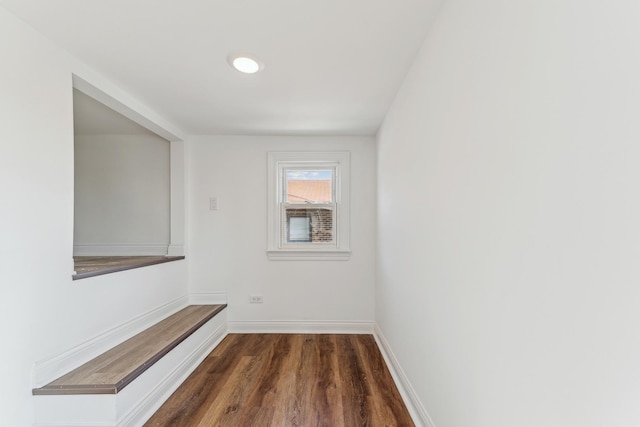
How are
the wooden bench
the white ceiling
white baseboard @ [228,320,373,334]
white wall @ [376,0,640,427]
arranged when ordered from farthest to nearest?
white baseboard @ [228,320,373,334] < the wooden bench < the white ceiling < white wall @ [376,0,640,427]

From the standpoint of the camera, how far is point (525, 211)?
0.79 meters

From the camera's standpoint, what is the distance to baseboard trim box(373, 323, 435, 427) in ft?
5.28

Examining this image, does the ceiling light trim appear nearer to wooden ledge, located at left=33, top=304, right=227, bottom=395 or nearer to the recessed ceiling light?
the recessed ceiling light

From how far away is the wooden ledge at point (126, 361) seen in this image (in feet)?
5.12

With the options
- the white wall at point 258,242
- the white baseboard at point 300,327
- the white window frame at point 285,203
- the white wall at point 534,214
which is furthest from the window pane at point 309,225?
the white wall at point 534,214

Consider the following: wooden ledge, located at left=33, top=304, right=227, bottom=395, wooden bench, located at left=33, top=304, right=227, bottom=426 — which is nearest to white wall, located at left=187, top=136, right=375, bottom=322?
wooden ledge, located at left=33, top=304, right=227, bottom=395

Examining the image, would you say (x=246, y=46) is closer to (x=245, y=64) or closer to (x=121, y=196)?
(x=245, y=64)

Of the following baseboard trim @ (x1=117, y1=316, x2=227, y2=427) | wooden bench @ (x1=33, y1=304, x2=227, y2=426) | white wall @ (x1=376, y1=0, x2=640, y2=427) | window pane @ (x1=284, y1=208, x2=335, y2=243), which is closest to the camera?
white wall @ (x1=376, y1=0, x2=640, y2=427)

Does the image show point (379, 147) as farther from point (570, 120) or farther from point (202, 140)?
point (570, 120)

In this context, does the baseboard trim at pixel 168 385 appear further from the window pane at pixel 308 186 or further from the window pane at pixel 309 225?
the window pane at pixel 308 186

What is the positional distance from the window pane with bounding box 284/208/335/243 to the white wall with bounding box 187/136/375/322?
0.86 ft

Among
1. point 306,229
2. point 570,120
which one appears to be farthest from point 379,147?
point 570,120

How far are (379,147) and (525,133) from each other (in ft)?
7.32

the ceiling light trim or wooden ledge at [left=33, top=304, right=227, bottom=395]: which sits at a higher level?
the ceiling light trim
